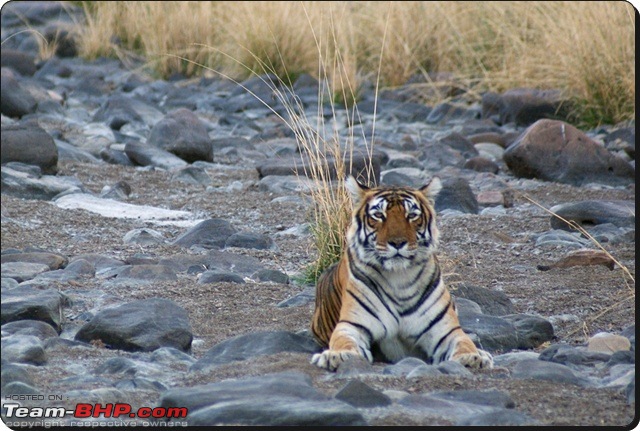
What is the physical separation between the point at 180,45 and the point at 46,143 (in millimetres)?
8206

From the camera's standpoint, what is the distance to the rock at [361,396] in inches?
162

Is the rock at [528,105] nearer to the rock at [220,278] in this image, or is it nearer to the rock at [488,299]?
the rock at [488,299]

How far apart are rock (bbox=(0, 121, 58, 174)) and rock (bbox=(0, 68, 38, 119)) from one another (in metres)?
3.44

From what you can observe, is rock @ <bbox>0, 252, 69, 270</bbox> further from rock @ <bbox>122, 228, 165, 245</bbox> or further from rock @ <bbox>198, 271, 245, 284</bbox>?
rock @ <bbox>122, 228, 165, 245</bbox>

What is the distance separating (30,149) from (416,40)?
7.28 meters

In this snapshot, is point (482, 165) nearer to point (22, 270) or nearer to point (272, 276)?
point (272, 276)

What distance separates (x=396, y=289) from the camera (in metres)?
5.03

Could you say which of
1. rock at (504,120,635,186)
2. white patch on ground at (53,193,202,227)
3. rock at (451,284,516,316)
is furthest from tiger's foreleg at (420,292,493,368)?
rock at (504,120,635,186)

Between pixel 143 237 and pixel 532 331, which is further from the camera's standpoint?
pixel 143 237

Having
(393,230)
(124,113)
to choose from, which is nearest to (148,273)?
(393,230)

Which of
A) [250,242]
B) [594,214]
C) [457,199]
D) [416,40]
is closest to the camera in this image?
[250,242]

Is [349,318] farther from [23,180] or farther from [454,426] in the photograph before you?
[23,180]

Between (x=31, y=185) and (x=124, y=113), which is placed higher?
(x=31, y=185)

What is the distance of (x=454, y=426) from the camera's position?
392 centimetres
